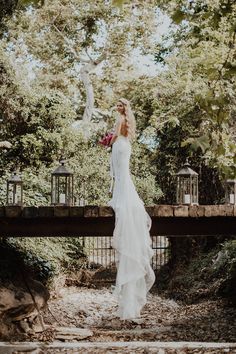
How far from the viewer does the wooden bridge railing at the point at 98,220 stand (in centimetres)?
741

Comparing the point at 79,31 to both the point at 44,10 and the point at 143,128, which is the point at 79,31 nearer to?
the point at 44,10

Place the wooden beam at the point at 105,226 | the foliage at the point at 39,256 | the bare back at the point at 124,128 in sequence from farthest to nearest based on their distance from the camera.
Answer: the foliage at the point at 39,256, the wooden beam at the point at 105,226, the bare back at the point at 124,128

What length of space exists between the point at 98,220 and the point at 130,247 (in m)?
1.09

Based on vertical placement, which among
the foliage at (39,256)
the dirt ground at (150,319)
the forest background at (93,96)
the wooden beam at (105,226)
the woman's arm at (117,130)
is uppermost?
the forest background at (93,96)

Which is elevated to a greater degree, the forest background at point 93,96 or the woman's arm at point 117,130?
the forest background at point 93,96

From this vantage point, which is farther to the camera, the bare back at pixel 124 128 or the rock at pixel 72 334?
the rock at pixel 72 334

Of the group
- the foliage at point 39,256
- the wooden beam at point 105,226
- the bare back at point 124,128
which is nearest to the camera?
the bare back at point 124,128

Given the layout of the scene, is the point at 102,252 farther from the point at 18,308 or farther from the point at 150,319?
the point at 18,308

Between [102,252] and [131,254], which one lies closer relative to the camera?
[131,254]

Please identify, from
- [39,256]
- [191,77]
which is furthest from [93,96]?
[39,256]

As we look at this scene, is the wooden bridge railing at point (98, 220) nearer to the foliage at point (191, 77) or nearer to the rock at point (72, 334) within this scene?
the rock at point (72, 334)

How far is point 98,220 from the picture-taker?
810 cm

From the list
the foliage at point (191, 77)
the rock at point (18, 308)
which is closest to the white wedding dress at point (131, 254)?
the rock at point (18, 308)

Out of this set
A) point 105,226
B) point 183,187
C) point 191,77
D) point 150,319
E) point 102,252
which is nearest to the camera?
point 105,226
